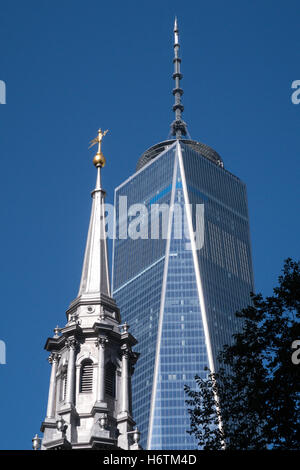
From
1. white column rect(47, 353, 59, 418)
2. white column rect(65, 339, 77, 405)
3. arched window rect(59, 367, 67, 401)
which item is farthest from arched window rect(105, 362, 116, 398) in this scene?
white column rect(47, 353, 59, 418)

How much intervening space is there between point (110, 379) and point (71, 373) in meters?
2.60

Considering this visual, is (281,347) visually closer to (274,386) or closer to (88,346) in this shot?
(274,386)

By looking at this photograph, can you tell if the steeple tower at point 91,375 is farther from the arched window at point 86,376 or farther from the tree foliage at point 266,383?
the tree foliage at point 266,383

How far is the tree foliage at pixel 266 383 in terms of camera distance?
32062mm

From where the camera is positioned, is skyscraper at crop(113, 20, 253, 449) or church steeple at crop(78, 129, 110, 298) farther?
skyscraper at crop(113, 20, 253, 449)

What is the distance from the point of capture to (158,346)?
180875 millimetres

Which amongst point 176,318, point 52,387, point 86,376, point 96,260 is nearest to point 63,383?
point 52,387

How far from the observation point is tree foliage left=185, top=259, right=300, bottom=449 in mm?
32062

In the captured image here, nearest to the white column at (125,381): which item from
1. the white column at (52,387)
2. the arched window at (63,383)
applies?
the arched window at (63,383)

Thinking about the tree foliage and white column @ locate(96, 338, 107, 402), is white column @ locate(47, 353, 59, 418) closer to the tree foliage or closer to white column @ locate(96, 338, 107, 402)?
white column @ locate(96, 338, 107, 402)

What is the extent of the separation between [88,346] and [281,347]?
2505 cm

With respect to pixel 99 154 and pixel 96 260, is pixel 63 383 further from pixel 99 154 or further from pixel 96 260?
pixel 99 154

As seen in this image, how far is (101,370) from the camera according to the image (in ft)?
182
